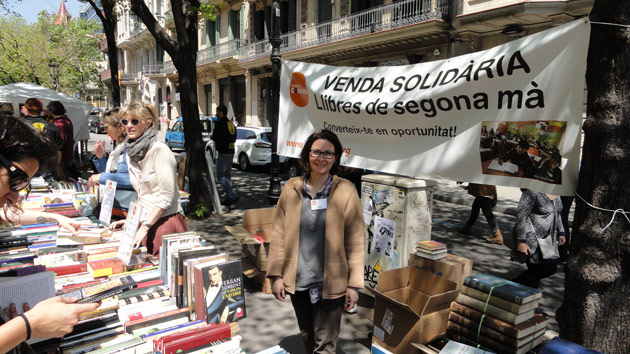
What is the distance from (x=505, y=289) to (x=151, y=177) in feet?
8.86

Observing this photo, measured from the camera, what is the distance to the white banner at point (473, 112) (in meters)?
2.47

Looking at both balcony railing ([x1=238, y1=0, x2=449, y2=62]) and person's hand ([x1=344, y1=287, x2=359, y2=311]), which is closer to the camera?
person's hand ([x1=344, y1=287, x2=359, y2=311])

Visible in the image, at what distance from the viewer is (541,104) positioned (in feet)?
8.50

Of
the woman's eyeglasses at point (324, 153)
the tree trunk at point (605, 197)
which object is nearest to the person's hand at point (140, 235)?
the woman's eyeglasses at point (324, 153)

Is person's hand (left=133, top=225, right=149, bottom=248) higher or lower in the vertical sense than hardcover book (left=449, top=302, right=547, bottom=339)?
higher

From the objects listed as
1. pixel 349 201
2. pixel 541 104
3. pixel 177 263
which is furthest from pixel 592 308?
pixel 177 263

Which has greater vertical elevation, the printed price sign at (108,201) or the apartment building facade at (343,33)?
the apartment building facade at (343,33)

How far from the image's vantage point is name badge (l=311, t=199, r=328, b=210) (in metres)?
2.56

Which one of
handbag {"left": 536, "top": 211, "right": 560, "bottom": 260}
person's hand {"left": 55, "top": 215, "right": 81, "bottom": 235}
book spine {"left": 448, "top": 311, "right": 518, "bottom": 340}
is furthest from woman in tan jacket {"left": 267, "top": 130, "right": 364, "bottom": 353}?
handbag {"left": 536, "top": 211, "right": 560, "bottom": 260}

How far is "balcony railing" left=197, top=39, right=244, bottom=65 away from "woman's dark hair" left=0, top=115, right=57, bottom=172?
26145 millimetres

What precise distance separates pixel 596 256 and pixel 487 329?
798 mm

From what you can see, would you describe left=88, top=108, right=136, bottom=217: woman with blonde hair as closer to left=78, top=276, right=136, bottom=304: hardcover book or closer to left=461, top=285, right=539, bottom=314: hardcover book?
left=78, top=276, right=136, bottom=304: hardcover book

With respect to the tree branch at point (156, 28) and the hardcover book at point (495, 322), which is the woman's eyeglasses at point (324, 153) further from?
the tree branch at point (156, 28)

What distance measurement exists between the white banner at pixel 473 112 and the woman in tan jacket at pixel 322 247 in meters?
1.08
